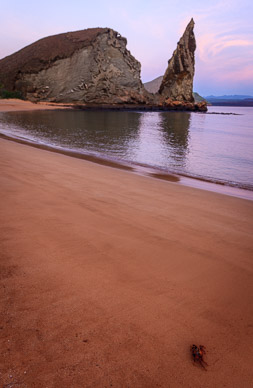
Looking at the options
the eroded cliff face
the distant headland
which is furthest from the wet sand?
the eroded cliff face

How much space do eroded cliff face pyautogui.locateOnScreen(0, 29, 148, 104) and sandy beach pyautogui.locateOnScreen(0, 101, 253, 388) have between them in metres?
56.4

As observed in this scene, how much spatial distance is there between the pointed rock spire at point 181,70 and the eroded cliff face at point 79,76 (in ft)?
62.6

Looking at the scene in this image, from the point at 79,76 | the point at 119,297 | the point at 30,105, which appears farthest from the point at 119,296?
the point at 79,76

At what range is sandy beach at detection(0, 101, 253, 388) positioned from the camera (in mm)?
1350

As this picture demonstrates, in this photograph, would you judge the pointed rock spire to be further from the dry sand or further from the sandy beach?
the sandy beach

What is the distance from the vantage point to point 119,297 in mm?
1874

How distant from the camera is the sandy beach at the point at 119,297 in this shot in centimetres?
135

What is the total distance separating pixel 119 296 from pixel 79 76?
59.8m

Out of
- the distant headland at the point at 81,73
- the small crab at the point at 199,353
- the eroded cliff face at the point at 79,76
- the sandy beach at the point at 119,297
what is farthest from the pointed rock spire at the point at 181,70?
the small crab at the point at 199,353

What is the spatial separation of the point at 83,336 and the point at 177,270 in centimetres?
114

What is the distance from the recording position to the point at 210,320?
5.81 ft

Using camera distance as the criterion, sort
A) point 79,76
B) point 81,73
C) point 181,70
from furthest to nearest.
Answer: point 181,70
point 81,73
point 79,76

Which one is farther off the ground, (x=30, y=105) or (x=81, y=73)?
(x=81, y=73)

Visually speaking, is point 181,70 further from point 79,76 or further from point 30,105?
point 30,105
